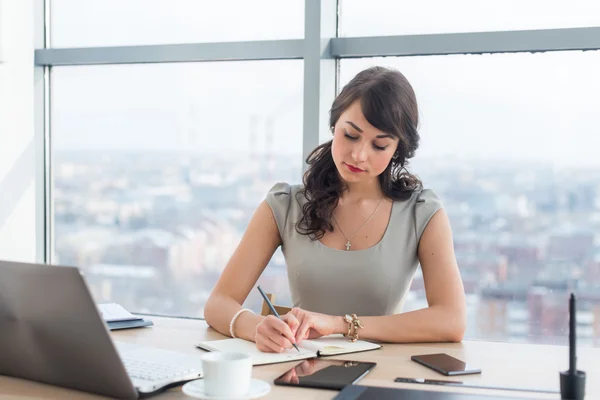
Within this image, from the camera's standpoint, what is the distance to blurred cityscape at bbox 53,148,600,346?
2.46 m

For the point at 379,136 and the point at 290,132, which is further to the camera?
the point at 290,132

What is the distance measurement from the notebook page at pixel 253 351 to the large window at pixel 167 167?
44.2 inches

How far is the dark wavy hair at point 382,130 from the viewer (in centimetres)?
197


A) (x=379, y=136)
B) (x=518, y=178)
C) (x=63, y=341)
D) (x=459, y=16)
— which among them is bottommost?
(x=63, y=341)

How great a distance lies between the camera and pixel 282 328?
1494 mm

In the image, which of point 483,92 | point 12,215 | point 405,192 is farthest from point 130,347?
point 12,215

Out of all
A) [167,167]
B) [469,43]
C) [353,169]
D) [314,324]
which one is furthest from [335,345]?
[167,167]

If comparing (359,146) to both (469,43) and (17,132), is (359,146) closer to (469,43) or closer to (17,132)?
(469,43)

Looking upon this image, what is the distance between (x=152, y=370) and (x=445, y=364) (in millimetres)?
561

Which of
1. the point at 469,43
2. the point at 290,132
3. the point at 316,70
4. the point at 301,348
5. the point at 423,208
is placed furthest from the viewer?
the point at 290,132

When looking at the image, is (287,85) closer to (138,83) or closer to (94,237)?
(138,83)

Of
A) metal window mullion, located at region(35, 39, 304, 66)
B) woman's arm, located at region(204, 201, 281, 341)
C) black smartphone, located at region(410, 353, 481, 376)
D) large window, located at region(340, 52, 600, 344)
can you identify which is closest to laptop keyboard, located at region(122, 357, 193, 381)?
woman's arm, located at region(204, 201, 281, 341)

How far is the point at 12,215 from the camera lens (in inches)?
120

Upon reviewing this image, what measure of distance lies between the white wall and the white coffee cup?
2.17 m
